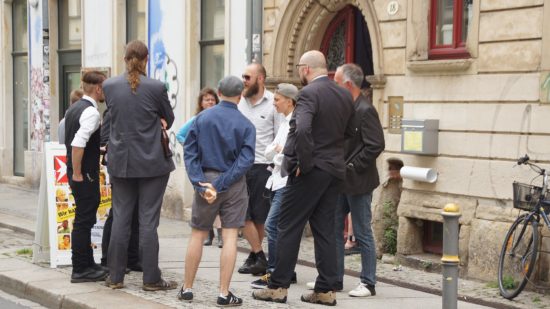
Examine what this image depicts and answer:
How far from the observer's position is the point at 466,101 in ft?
29.1

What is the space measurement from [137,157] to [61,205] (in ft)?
5.59

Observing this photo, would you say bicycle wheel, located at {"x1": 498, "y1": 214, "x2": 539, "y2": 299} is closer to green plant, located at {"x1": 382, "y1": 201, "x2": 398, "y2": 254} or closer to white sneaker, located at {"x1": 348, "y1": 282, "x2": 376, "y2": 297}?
white sneaker, located at {"x1": 348, "y1": 282, "x2": 376, "y2": 297}

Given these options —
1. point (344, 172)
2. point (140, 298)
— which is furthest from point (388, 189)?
point (140, 298)

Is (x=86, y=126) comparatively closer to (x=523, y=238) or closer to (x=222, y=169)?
(x=222, y=169)

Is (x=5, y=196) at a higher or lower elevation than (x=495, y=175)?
lower

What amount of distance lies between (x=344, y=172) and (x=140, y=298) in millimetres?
1951

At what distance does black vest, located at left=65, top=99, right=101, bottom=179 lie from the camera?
26.5ft

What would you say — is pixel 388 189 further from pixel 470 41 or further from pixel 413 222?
pixel 470 41

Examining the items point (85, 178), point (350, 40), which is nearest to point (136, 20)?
point (350, 40)

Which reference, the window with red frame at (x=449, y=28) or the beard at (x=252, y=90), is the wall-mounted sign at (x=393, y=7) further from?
the beard at (x=252, y=90)

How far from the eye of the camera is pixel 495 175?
28.3 ft

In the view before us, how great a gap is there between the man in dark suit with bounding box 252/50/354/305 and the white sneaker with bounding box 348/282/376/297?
1.54ft

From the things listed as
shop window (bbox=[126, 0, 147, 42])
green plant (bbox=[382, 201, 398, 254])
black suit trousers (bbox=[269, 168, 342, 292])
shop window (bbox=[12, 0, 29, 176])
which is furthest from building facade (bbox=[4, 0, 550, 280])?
shop window (bbox=[12, 0, 29, 176])

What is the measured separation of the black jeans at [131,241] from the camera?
8.46 meters
